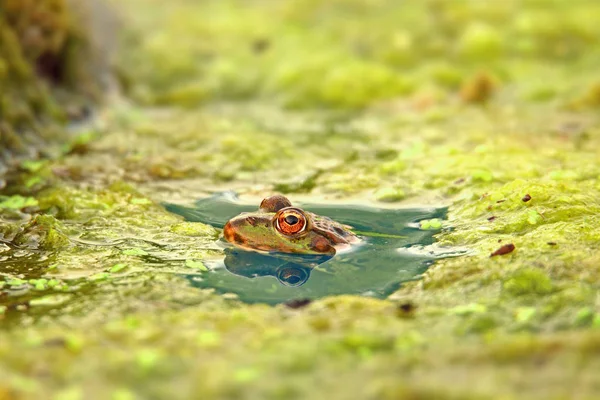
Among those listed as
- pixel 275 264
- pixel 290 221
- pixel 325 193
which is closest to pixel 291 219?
pixel 290 221

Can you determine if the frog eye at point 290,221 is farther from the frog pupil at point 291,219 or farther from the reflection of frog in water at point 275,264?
the reflection of frog in water at point 275,264

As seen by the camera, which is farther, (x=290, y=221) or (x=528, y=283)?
(x=290, y=221)

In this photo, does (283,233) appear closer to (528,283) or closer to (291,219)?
(291,219)

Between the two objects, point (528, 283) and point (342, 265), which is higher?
point (342, 265)

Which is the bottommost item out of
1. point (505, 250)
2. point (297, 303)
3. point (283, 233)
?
point (297, 303)

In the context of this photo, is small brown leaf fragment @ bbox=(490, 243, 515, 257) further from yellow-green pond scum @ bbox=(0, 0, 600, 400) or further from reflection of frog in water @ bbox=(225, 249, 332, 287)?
reflection of frog in water @ bbox=(225, 249, 332, 287)

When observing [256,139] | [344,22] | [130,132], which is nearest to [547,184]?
[256,139]

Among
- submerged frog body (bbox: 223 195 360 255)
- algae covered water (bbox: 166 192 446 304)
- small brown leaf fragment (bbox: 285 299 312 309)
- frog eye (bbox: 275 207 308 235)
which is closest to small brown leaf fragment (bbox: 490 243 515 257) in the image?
algae covered water (bbox: 166 192 446 304)

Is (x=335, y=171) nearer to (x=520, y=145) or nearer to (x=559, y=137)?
(x=520, y=145)
